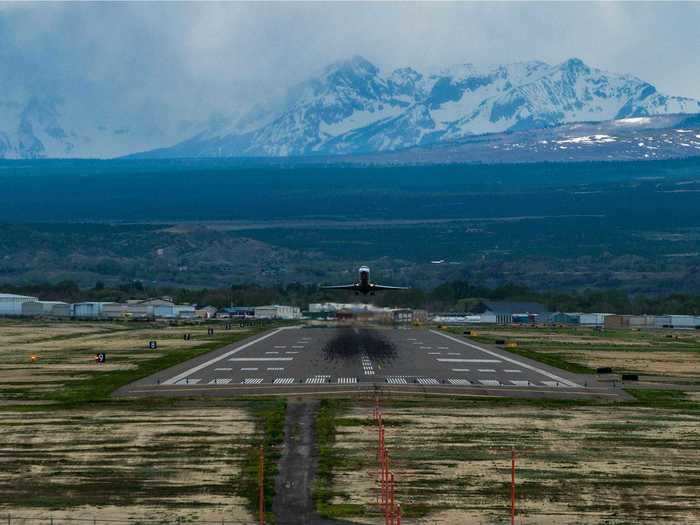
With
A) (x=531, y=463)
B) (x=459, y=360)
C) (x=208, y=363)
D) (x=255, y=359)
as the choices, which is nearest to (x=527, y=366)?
(x=459, y=360)

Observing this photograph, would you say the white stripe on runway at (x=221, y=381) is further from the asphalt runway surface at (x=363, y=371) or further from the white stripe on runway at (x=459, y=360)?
the white stripe on runway at (x=459, y=360)

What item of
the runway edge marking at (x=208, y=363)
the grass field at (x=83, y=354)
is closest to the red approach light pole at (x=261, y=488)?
the grass field at (x=83, y=354)

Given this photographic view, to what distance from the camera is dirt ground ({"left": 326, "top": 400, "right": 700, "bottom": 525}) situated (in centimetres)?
4484

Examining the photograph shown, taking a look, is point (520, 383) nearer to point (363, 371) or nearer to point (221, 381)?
point (363, 371)

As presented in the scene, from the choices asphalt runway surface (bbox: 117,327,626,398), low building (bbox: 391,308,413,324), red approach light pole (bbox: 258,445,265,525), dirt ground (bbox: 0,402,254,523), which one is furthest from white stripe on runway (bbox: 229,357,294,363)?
low building (bbox: 391,308,413,324)

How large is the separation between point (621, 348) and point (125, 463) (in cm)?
8611

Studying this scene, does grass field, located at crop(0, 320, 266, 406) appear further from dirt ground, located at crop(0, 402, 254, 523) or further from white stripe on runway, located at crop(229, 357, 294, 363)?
dirt ground, located at crop(0, 402, 254, 523)

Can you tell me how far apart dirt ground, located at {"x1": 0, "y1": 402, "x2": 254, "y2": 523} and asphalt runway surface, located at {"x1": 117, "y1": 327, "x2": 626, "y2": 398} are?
11.8 metres

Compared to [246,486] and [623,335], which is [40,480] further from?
[623,335]

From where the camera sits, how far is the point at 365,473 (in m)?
50.1

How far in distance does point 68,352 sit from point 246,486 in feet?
235

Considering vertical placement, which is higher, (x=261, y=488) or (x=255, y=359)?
(x=255, y=359)

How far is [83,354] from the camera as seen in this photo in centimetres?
11381

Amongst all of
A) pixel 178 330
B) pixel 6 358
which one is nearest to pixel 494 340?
pixel 178 330
